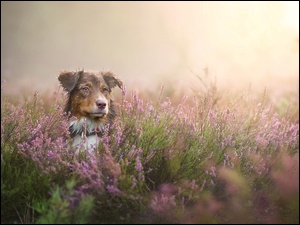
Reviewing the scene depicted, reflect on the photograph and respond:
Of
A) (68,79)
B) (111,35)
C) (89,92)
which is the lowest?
(89,92)

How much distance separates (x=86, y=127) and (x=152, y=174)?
3.62 feet

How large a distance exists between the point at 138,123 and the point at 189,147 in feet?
2.04

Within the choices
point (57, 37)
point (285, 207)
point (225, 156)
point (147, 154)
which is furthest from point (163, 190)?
point (57, 37)

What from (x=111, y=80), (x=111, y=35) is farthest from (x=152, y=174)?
(x=111, y=35)

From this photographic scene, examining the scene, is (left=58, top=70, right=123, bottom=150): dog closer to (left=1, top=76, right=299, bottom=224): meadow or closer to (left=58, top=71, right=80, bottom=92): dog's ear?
(left=58, top=71, right=80, bottom=92): dog's ear

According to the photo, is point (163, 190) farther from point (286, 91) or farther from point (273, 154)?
point (286, 91)

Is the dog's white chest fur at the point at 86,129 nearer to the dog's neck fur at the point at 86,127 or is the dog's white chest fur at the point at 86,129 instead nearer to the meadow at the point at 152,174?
the dog's neck fur at the point at 86,127

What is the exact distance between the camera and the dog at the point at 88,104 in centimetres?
530

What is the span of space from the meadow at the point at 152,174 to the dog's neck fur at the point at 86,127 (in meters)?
0.23

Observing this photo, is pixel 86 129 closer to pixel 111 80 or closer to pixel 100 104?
pixel 100 104

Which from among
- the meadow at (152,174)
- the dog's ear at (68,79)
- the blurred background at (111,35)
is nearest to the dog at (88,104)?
the dog's ear at (68,79)

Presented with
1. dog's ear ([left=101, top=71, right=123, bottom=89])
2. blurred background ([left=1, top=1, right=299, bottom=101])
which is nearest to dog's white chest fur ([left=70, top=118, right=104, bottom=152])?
dog's ear ([left=101, top=71, right=123, bottom=89])

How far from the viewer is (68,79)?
571 centimetres

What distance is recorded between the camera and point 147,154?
190 inches
